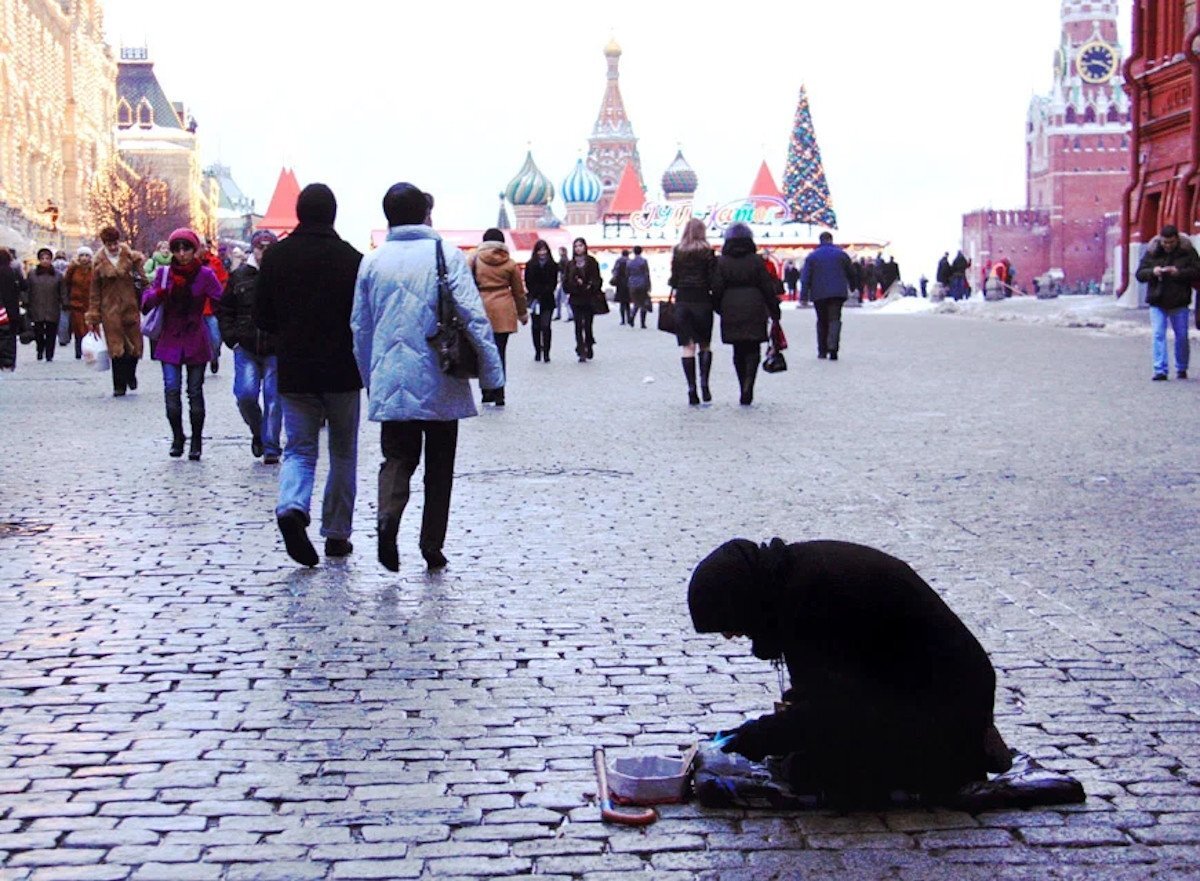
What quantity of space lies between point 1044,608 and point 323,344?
3.36m

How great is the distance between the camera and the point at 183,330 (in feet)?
43.6

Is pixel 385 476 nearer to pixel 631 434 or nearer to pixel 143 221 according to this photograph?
pixel 631 434

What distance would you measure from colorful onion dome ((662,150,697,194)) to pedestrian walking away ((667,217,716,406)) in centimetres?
12925

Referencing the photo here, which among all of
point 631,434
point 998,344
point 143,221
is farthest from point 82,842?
point 143,221

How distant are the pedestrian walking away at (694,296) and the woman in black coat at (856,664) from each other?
12.7 metres

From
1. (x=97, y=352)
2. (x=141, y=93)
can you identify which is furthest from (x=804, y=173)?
(x=97, y=352)

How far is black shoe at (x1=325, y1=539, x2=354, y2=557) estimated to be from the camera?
28.8 ft

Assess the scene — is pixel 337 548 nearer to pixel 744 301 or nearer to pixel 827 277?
pixel 744 301

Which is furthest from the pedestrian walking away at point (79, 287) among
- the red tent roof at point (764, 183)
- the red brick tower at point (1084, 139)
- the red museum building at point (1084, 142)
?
the red brick tower at point (1084, 139)

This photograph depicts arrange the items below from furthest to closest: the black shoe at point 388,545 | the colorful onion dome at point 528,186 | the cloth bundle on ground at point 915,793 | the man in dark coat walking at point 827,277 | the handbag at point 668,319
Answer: the colorful onion dome at point 528,186 → the man in dark coat walking at point 827,277 → the handbag at point 668,319 → the black shoe at point 388,545 → the cloth bundle on ground at point 915,793

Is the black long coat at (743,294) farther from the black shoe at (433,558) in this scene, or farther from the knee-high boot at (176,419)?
the black shoe at (433,558)

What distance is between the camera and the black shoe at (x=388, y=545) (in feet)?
27.0

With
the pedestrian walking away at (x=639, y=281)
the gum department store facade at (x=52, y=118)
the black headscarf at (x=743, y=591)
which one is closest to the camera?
the black headscarf at (x=743, y=591)

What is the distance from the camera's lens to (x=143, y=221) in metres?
77.8
